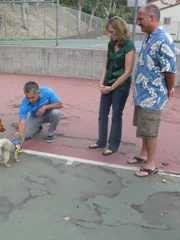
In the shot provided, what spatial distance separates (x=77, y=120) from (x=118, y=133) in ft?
5.69

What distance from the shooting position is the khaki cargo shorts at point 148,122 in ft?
11.4

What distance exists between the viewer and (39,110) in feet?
14.6

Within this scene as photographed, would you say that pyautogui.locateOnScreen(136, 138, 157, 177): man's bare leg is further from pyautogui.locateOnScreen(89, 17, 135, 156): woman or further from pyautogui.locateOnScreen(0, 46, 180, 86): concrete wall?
pyautogui.locateOnScreen(0, 46, 180, 86): concrete wall

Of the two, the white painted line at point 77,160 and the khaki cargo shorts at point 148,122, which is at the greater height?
the khaki cargo shorts at point 148,122

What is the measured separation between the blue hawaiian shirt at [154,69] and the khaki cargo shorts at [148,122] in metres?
0.06

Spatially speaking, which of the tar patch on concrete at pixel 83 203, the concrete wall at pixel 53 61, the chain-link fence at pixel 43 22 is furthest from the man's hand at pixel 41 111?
the chain-link fence at pixel 43 22

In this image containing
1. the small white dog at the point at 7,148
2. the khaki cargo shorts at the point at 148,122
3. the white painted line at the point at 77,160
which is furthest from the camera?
the white painted line at the point at 77,160

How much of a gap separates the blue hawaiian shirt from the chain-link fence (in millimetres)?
16880

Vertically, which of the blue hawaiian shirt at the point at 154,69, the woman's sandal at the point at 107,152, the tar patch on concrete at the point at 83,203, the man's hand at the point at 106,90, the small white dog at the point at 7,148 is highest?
the blue hawaiian shirt at the point at 154,69

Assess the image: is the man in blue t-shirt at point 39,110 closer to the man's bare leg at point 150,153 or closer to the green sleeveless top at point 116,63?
the green sleeveless top at point 116,63

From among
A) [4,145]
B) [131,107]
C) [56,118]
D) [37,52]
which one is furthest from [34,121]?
[37,52]

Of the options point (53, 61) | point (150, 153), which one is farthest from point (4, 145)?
point (53, 61)

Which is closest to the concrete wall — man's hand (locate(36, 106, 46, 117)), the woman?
man's hand (locate(36, 106, 46, 117))

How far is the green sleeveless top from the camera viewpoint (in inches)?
151
